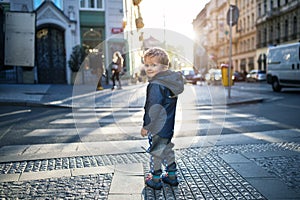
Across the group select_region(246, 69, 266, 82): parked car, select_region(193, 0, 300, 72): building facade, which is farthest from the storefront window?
select_region(246, 69, 266, 82): parked car

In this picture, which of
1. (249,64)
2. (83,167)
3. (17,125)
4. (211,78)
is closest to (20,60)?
(17,125)

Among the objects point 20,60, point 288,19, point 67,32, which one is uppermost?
point 288,19

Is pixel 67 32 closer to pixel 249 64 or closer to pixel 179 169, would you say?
pixel 179 169

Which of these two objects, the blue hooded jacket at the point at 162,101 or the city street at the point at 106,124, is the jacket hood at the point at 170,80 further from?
the city street at the point at 106,124

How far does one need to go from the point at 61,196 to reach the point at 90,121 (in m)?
4.09

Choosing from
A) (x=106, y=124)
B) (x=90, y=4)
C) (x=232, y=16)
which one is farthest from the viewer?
(x=90, y=4)

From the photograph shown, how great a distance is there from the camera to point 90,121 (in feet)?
21.8

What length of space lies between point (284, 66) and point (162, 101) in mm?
13914

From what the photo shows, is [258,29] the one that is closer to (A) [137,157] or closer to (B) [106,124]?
(B) [106,124]

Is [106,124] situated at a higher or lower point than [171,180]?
higher

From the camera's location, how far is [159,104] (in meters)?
2.65

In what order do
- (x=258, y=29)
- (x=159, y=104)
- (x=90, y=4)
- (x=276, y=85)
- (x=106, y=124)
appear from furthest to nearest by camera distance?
(x=258, y=29)
(x=90, y=4)
(x=276, y=85)
(x=106, y=124)
(x=159, y=104)

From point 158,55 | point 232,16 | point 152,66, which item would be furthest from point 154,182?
point 232,16

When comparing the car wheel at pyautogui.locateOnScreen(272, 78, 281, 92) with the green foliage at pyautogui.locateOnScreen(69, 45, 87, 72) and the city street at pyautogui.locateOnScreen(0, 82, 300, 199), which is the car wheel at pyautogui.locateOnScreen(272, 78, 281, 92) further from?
the green foliage at pyautogui.locateOnScreen(69, 45, 87, 72)
